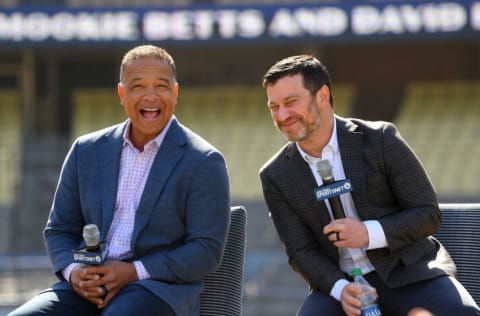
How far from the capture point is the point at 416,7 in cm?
1464

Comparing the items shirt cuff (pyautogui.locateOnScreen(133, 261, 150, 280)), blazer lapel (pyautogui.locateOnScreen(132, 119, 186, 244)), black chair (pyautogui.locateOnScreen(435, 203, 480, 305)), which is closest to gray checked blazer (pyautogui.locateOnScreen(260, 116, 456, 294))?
black chair (pyautogui.locateOnScreen(435, 203, 480, 305))

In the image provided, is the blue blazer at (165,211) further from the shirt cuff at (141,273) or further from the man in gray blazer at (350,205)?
the man in gray blazer at (350,205)

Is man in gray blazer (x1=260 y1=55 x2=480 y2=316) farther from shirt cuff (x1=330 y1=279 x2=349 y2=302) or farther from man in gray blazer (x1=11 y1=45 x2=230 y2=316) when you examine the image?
man in gray blazer (x1=11 y1=45 x2=230 y2=316)

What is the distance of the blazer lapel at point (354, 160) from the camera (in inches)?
161

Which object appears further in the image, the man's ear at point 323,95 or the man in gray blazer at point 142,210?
the man's ear at point 323,95

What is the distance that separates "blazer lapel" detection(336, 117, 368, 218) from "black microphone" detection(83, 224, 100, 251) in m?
1.14

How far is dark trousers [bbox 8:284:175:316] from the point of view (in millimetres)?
3850

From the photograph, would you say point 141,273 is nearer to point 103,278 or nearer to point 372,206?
point 103,278

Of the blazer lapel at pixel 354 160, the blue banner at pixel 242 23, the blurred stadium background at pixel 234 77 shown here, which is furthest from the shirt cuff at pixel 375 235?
the blue banner at pixel 242 23

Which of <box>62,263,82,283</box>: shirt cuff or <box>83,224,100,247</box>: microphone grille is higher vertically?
<box>83,224,100,247</box>: microphone grille

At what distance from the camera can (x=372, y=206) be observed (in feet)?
13.5

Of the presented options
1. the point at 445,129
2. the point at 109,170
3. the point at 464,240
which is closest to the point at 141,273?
the point at 109,170

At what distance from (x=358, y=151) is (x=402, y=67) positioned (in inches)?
514

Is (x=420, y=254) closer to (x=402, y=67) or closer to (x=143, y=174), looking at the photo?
(x=143, y=174)
